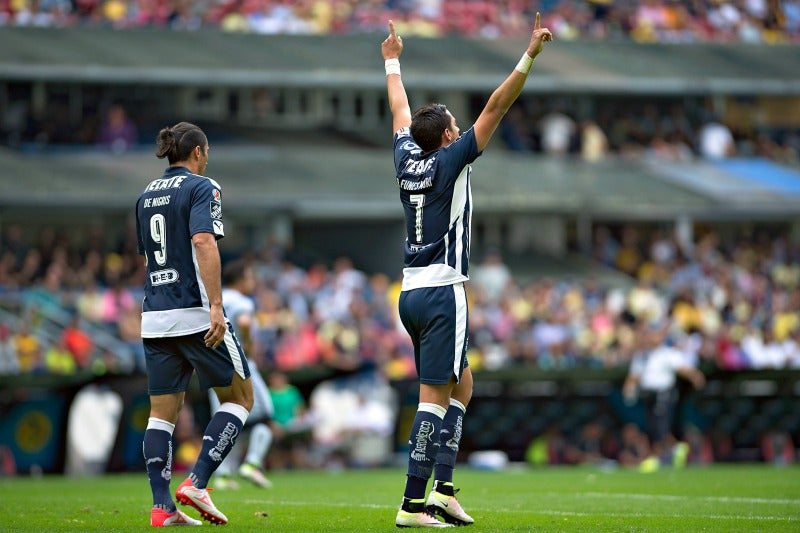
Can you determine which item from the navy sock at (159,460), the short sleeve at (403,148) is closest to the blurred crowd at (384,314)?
the navy sock at (159,460)

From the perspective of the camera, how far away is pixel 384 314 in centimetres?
2450

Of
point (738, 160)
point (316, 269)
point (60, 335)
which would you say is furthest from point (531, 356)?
point (738, 160)

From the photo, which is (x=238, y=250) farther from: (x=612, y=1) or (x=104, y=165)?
(x=612, y=1)

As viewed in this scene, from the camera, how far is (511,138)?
35062 mm

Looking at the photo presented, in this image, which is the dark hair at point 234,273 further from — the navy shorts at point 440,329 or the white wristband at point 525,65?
the white wristband at point 525,65

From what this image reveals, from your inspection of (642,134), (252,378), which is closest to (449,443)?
(252,378)

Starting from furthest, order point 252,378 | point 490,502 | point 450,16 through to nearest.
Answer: point 450,16 < point 252,378 < point 490,502

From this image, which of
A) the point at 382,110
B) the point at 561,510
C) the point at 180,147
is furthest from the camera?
the point at 382,110

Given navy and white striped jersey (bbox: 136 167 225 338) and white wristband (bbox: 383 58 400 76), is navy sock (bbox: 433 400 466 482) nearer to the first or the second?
navy and white striped jersey (bbox: 136 167 225 338)

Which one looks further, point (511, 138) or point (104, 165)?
point (511, 138)

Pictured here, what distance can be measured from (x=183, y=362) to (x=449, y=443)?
5.41ft

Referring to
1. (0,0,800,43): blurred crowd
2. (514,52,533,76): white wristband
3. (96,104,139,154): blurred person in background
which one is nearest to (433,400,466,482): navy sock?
(514,52,533,76): white wristband

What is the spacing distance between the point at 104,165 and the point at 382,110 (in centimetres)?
766

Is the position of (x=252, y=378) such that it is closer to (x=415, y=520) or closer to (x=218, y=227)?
(x=218, y=227)
